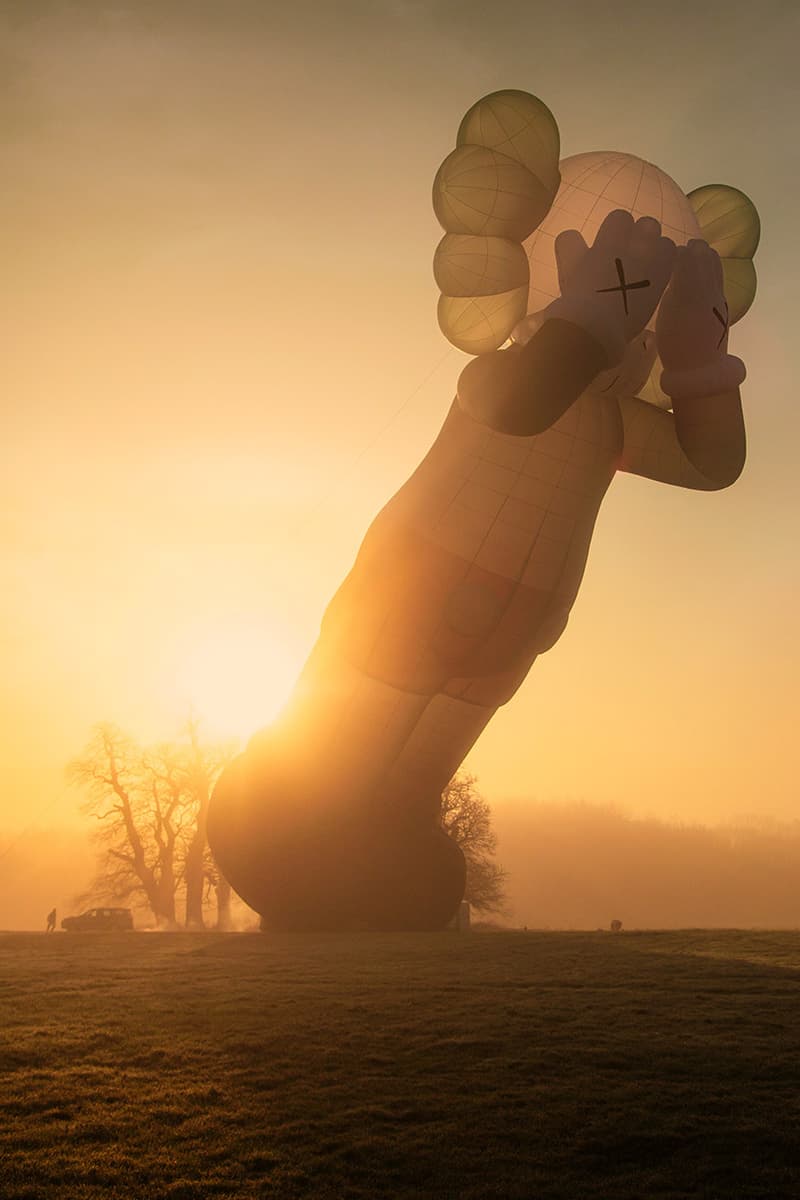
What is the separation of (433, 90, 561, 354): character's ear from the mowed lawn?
874cm

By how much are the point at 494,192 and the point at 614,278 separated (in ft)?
7.37

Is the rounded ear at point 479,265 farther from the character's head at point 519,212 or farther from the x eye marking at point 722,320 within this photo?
the x eye marking at point 722,320

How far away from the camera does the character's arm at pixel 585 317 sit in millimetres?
11281

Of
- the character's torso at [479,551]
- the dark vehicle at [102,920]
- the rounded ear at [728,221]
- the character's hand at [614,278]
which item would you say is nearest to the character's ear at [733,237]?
the rounded ear at [728,221]

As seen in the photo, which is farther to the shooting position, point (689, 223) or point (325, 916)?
point (325, 916)

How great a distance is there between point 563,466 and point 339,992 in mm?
7236

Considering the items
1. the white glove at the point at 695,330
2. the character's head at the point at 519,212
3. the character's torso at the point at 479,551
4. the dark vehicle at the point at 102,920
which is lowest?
the dark vehicle at the point at 102,920

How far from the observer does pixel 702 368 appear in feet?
39.4

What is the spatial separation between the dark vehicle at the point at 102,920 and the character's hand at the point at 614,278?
78.3 feet

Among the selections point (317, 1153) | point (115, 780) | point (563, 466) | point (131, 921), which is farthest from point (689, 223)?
point (115, 780)

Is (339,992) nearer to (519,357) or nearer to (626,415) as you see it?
(519,357)

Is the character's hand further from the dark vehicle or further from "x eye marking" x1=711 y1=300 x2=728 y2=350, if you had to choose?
the dark vehicle

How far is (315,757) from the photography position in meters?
15.8

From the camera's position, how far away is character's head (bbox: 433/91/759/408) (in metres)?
12.6
